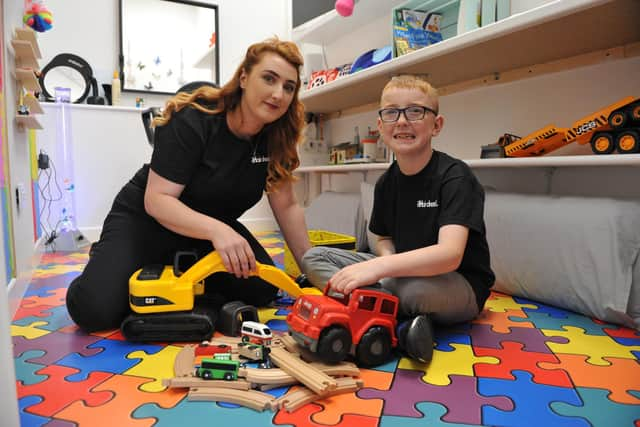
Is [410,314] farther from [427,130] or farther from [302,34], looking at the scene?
[302,34]

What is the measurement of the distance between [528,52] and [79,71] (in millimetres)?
2849

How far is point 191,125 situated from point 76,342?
64 centimetres

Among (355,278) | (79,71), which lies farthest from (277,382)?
(79,71)

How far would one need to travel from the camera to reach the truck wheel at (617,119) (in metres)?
1.32

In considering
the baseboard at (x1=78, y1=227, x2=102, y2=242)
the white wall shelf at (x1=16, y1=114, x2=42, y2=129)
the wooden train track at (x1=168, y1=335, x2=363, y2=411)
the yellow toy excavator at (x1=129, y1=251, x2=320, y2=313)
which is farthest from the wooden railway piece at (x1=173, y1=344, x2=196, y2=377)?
the baseboard at (x1=78, y1=227, x2=102, y2=242)

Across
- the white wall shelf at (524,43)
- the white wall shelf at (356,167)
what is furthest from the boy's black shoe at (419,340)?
the white wall shelf at (356,167)

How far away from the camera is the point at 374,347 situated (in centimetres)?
99

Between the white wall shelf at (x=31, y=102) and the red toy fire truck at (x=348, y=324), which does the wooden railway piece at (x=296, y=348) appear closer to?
the red toy fire truck at (x=348, y=324)

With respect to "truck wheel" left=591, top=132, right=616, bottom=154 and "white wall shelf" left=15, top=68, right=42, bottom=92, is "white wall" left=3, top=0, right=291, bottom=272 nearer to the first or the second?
"white wall shelf" left=15, top=68, right=42, bottom=92

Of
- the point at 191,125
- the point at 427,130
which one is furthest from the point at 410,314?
the point at 191,125

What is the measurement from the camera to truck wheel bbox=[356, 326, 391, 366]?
38.5 inches

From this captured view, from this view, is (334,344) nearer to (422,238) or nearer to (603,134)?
(422,238)

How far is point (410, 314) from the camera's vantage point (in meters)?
1.14

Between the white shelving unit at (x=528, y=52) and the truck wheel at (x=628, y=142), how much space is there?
0.07m
